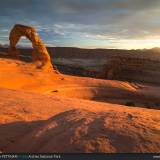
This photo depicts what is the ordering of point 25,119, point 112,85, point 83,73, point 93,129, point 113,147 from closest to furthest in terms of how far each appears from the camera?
point 113,147, point 93,129, point 25,119, point 112,85, point 83,73

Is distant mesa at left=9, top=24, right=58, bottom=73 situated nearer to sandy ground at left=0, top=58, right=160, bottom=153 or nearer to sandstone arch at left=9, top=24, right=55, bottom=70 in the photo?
sandstone arch at left=9, top=24, right=55, bottom=70

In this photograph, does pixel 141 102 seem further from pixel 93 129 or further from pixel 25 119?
pixel 93 129

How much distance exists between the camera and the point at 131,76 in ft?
99.7

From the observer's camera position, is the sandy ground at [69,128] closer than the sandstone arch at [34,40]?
Yes

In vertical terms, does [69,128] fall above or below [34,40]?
below

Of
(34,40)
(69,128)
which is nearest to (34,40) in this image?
(34,40)

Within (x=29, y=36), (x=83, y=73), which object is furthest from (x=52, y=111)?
(x=83, y=73)

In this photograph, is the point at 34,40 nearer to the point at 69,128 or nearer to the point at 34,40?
the point at 34,40

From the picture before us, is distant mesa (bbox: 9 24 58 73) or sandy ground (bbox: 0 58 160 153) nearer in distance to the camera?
sandy ground (bbox: 0 58 160 153)

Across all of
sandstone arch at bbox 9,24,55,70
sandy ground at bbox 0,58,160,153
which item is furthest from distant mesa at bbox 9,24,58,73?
sandy ground at bbox 0,58,160,153

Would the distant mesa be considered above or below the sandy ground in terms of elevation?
above

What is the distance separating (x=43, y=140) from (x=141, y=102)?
15.5m

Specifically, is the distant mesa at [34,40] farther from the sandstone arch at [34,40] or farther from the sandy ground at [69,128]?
the sandy ground at [69,128]

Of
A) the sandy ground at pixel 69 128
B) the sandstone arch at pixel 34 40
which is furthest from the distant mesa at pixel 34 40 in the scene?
the sandy ground at pixel 69 128
